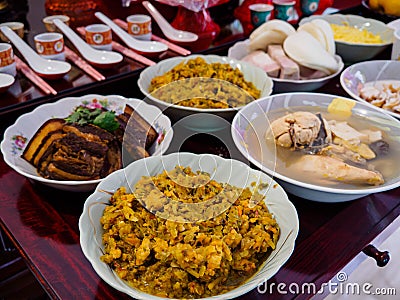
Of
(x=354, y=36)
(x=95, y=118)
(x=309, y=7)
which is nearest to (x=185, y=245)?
(x=95, y=118)

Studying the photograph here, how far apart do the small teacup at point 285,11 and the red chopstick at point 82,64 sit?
2.68 ft

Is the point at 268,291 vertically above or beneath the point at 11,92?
beneath

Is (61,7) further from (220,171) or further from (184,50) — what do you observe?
(220,171)

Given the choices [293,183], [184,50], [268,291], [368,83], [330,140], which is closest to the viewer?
[268,291]

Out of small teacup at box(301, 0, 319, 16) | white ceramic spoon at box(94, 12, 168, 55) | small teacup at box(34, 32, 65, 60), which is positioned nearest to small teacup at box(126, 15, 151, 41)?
white ceramic spoon at box(94, 12, 168, 55)

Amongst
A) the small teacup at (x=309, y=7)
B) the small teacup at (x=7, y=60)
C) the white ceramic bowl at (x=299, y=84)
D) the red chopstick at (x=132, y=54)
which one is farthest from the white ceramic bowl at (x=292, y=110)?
the small teacup at (x=309, y=7)

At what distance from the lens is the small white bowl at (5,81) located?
1172 millimetres

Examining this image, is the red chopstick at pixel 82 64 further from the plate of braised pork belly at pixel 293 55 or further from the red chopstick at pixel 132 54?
the plate of braised pork belly at pixel 293 55

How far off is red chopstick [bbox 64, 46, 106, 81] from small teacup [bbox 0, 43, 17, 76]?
0.63 feet

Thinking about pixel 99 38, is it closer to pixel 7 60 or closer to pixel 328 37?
pixel 7 60

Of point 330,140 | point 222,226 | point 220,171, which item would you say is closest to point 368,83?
point 330,140

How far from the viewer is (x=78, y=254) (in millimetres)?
800

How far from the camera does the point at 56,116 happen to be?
108cm

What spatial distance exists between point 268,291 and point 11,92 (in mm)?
877
